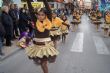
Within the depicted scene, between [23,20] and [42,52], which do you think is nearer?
[42,52]

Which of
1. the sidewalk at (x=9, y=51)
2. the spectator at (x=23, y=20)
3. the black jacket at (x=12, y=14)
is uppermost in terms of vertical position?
the black jacket at (x=12, y=14)

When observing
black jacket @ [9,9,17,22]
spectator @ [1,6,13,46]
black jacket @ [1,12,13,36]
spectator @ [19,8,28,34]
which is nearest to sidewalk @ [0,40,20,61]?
spectator @ [1,6,13,46]

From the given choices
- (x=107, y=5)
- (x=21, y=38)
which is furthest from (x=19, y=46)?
(x=107, y=5)

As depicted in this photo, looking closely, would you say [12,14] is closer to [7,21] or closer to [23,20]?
[23,20]

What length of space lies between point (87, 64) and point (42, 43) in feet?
12.8

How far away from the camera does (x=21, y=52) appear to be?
630 inches

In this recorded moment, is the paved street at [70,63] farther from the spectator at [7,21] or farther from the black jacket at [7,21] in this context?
the black jacket at [7,21]

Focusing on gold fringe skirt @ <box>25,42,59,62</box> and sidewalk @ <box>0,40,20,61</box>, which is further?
sidewalk @ <box>0,40,20,61</box>

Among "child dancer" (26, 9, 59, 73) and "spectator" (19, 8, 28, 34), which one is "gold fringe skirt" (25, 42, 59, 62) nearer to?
"child dancer" (26, 9, 59, 73)

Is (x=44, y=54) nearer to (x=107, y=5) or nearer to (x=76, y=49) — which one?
(x=76, y=49)

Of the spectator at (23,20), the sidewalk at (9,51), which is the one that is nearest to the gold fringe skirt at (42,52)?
the sidewalk at (9,51)

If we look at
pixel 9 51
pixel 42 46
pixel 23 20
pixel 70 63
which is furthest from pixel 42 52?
pixel 23 20

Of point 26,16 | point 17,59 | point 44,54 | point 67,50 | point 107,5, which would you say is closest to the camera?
point 44,54

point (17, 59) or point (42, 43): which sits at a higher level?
point (42, 43)
